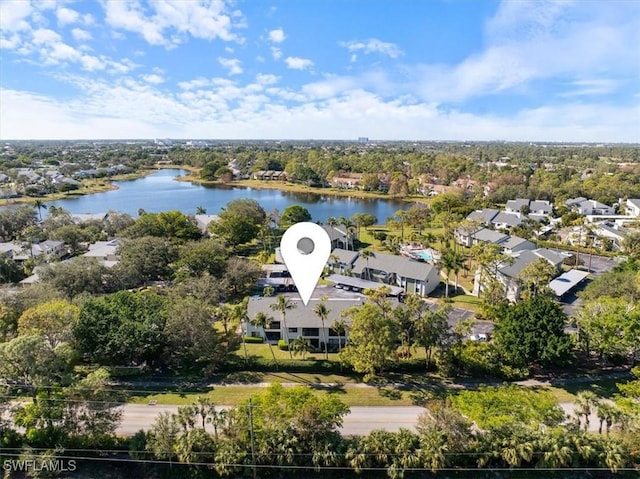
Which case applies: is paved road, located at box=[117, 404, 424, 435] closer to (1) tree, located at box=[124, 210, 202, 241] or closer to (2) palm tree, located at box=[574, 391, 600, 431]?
(2) palm tree, located at box=[574, 391, 600, 431]

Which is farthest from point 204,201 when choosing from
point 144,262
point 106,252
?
point 144,262

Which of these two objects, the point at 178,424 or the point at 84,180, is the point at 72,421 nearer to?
the point at 178,424

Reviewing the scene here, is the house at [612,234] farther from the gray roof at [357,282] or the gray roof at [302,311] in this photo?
the gray roof at [302,311]

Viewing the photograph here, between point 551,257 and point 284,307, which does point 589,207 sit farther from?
point 284,307

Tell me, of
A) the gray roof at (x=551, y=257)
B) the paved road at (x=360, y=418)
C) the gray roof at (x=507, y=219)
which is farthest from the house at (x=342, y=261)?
the gray roof at (x=507, y=219)

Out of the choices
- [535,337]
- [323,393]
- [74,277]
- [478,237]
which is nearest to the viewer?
[323,393]

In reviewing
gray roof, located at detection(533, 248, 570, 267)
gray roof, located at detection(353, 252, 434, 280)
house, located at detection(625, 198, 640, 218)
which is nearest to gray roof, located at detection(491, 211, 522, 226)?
gray roof, located at detection(533, 248, 570, 267)
